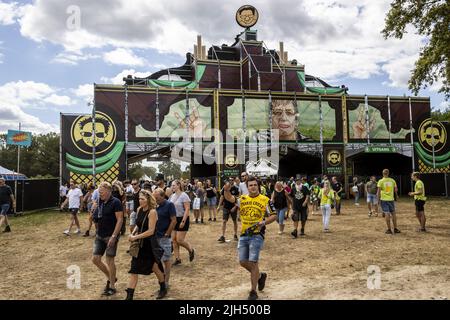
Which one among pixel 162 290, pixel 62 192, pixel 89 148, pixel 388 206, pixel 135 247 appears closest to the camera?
pixel 135 247

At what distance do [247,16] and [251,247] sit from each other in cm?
3700

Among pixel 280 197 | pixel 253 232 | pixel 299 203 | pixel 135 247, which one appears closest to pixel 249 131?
pixel 280 197

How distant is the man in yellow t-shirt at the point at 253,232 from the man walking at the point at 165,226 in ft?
4.74

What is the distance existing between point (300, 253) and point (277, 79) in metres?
29.5

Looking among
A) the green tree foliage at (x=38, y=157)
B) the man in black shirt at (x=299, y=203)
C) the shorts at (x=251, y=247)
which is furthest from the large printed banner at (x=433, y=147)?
the green tree foliage at (x=38, y=157)

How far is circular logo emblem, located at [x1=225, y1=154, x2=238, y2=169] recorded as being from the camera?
92.6 ft

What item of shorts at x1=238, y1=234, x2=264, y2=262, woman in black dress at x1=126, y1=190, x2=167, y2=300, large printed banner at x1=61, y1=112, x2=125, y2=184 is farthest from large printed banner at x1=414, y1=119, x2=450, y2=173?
woman in black dress at x1=126, y1=190, x2=167, y2=300

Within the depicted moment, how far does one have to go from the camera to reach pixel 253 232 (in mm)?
5832

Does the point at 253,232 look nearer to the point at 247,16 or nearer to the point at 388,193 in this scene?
the point at 388,193

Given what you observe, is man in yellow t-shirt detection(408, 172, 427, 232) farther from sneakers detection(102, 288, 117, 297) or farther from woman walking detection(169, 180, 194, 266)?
sneakers detection(102, 288, 117, 297)

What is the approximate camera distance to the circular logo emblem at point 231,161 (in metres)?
28.2

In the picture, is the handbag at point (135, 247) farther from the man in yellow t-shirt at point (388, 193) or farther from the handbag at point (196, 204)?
the handbag at point (196, 204)
